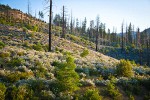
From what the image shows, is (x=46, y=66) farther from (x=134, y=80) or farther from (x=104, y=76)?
(x=134, y=80)

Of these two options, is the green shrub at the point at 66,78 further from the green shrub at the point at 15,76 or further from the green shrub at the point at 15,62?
the green shrub at the point at 15,62

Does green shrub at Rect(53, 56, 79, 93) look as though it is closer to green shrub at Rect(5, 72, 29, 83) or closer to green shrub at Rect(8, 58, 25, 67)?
green shrub at Rect(5, 72, 29, 83)

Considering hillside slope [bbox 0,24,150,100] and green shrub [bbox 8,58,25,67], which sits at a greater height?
green shrub [bbox 8,58,25,67]

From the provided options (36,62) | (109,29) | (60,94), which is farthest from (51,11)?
(109,29)

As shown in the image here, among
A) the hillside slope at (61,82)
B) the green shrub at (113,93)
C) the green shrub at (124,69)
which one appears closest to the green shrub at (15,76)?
the hillside slope at (61,82)

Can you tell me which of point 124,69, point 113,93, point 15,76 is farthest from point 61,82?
point 124,69

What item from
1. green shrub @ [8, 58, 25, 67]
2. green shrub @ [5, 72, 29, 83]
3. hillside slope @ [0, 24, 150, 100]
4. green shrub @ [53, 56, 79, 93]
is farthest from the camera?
green shrub @ [8, 58, 25, 67]

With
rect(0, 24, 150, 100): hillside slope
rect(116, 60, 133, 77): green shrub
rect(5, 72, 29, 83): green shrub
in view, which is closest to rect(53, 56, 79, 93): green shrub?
rect(0, 24, 150, 100): hillside slope

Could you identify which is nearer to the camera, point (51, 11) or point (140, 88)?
point (140, 88)

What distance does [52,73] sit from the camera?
54.9 ft

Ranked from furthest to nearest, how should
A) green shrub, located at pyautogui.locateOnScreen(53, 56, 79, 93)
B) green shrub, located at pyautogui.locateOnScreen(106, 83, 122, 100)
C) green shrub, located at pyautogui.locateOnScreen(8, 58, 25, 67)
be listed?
green shrub, located at pyautogui.locateOnScreen(8, 58, 25, 67) < green shrub, located at pyautogui.locateOnScreen(106, 83, 122, 100) < green shrub, located at pyautogui.locateOnScreen(53, 56, 79, 93)

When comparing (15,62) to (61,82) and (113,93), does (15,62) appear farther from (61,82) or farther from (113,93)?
(113,93)

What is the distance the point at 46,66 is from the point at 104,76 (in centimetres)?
510

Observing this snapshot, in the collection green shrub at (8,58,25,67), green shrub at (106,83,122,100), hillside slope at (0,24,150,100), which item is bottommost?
green shrub at (106,83,122,100)
